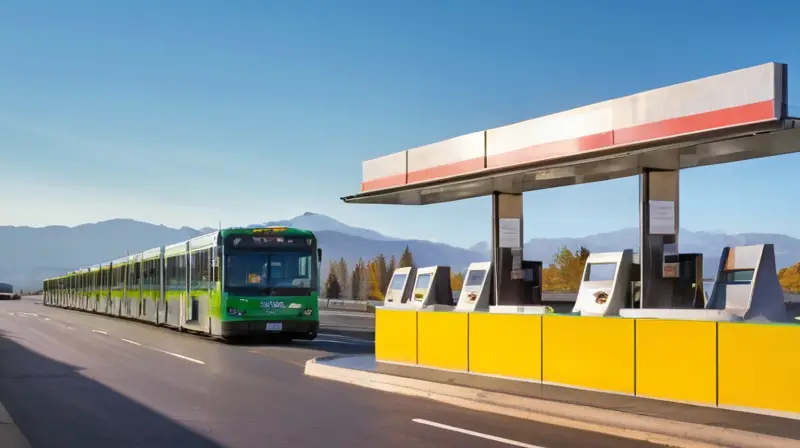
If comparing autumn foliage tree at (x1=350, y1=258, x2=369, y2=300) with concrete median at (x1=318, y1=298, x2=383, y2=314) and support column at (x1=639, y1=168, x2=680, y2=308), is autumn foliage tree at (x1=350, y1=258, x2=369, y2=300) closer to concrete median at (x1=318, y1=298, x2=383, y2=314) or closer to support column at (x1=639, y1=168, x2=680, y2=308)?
concrete median at (x1=318, y1=298, x2=383, y2=314)

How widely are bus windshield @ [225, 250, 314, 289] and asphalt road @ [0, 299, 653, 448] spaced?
17.2ft

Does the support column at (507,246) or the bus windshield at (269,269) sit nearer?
the support column at (507,246)

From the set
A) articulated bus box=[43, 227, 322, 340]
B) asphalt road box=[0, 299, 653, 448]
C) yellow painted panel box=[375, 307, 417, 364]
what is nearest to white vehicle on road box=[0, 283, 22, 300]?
articulated bus box=[43, 227, 322, 340]

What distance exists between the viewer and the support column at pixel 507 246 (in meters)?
17.7

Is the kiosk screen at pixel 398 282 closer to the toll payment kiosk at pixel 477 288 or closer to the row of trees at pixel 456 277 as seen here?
the toll payment kiosk at pixel 477 288

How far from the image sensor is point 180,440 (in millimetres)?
10375

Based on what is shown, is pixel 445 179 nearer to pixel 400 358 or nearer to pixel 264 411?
pixel 400 358

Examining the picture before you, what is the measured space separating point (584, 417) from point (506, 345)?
3376mm

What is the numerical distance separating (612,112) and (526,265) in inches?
222

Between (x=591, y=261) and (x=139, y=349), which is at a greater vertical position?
(x=591, y=261)

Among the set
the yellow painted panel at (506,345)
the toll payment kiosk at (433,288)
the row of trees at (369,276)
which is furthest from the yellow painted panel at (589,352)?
the row of trees at (369,276)

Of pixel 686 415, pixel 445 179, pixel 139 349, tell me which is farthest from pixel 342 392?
pixel 139 349

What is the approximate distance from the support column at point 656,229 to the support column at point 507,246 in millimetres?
3572

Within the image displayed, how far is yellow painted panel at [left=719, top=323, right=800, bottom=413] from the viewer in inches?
415
